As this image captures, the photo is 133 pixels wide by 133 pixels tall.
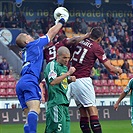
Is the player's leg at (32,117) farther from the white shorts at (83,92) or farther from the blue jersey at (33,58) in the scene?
the white shorts at (83,92)

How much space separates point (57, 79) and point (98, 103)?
14.6 m

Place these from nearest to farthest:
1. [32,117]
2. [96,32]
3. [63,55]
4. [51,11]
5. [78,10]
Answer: [32,117] → [63,55] → [96,32] → [51,11] → [78,10]

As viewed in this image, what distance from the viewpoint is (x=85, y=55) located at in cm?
1162

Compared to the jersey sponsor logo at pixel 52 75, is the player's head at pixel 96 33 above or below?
above

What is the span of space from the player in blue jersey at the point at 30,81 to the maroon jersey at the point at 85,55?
5.30ft

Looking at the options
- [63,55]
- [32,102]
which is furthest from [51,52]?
[32,102]

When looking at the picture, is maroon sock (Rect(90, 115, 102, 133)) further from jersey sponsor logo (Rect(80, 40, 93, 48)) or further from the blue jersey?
the blue jersey

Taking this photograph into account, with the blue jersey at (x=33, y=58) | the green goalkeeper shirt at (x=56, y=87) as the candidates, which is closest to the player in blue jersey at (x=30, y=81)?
the blue jersey at (x=33, y=58)

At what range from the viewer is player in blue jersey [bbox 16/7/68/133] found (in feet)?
30.8

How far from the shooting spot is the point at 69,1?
117ft

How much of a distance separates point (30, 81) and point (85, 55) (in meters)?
2.27

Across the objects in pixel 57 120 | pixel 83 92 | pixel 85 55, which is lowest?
pixel 57 120

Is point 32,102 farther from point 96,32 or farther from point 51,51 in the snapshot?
→ point 96,32

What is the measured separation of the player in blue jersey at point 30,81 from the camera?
940 cm
